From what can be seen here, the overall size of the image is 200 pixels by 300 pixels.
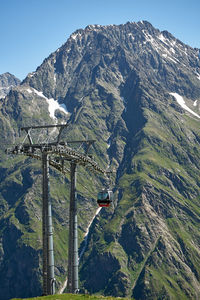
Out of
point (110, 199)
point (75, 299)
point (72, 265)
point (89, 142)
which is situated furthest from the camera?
point (110, 199)

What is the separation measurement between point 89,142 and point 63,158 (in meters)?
5.06

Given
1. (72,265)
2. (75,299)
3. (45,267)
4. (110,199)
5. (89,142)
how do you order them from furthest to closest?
(110,199)
(89,142)
(72,265)
(45,267)
(75,299)

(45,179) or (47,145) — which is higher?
(47,145)

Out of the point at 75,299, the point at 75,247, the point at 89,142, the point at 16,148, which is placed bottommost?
the point at 75,299

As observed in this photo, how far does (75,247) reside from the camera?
159 ft

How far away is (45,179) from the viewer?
42.2 meters

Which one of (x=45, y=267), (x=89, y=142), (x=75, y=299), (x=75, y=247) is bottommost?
(x=75, y=299)

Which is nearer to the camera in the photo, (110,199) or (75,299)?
(75,299)

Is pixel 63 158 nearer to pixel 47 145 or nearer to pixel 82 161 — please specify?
pixel 82 161

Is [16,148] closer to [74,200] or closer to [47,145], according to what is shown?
[47,145]

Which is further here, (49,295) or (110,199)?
(110,199)

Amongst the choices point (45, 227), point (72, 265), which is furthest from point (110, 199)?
point (45, 227)

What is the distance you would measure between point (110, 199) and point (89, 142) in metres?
9.74

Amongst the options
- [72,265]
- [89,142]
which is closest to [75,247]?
[72,265]
